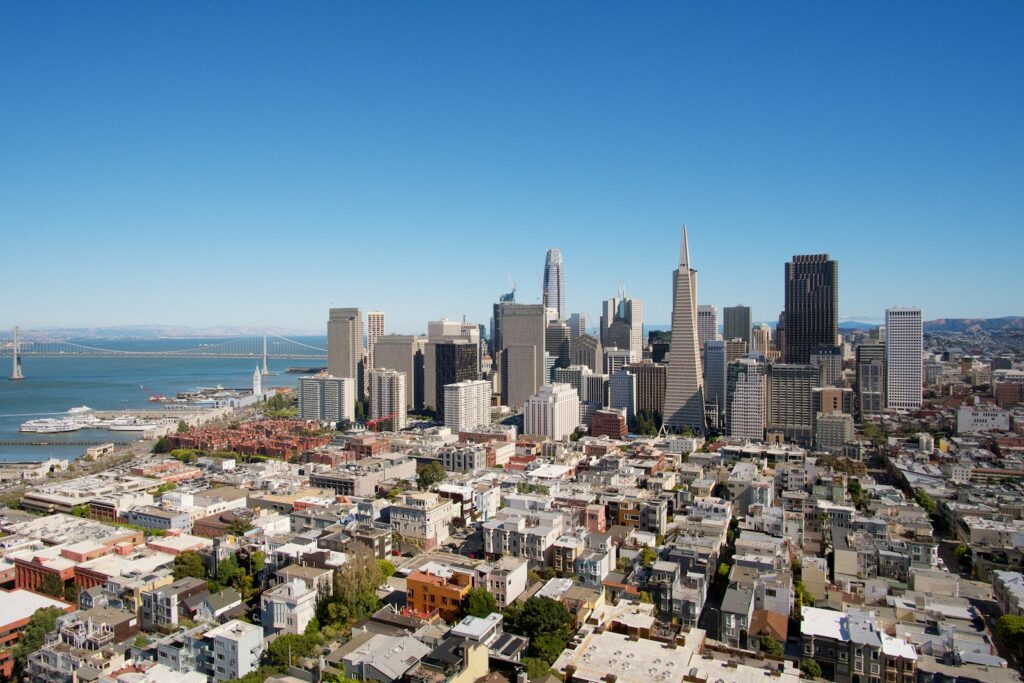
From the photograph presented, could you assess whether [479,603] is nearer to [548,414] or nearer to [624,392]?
[548,414]

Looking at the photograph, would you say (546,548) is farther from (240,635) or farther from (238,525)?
(238,525)

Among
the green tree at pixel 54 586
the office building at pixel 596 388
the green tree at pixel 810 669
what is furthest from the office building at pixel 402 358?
the green tree at pixel 810 669

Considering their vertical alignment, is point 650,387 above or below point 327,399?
above

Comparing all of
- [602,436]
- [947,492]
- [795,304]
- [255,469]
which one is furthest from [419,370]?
[947,492]

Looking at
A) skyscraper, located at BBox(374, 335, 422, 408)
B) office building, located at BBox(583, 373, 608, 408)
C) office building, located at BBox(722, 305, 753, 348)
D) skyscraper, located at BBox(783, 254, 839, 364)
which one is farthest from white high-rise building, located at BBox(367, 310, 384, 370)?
office building, located at BBox(722, 305, 753, 348)

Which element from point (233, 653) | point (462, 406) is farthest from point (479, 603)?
point (462, 406)

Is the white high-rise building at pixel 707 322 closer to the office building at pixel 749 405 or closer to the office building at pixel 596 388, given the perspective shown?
the office building at pixel 596 388
